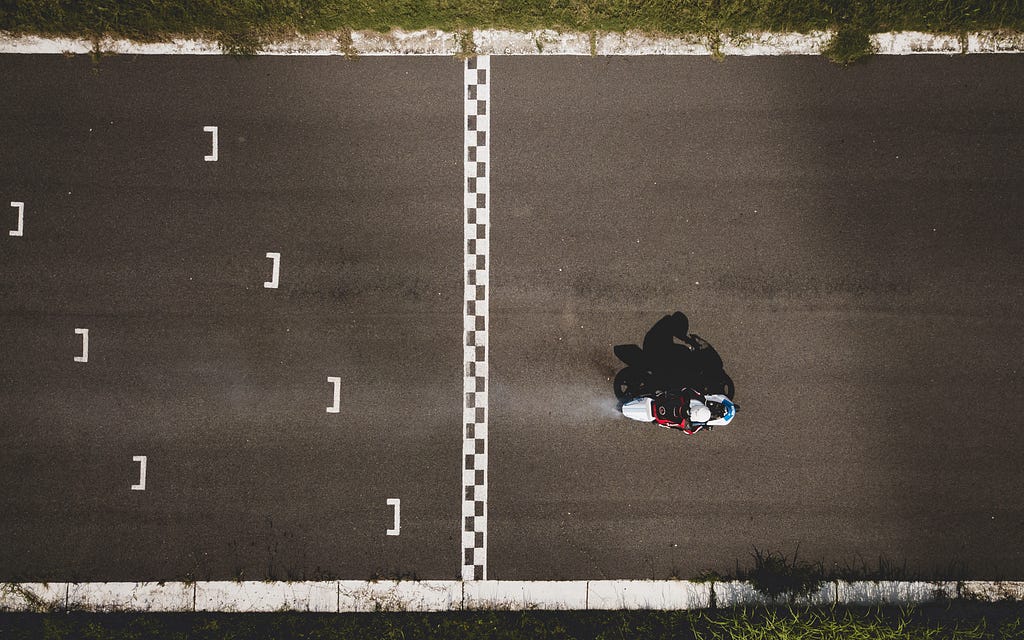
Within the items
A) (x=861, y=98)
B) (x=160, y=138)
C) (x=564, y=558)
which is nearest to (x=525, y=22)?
(x=861, y=98)

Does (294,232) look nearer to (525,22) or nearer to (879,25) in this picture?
(525,22)

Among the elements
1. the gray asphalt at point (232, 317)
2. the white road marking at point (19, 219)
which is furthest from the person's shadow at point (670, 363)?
the white road marking at point (19, 219)

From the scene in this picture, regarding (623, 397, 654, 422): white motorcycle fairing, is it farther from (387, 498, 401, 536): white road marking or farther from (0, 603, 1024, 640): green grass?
(387, 498, 401, 536): white road marking

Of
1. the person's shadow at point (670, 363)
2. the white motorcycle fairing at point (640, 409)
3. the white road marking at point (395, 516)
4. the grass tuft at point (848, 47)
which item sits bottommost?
the white road marking at point (395, 516)

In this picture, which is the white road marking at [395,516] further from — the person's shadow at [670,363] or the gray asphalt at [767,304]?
the person's shadow at [670,363]

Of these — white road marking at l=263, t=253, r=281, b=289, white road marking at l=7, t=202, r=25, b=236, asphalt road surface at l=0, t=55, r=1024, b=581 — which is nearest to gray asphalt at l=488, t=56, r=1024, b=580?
asphalt road surface at l=0, t=55, r=1024, b=581

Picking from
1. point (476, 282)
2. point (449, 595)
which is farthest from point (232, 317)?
point (449, 595)
